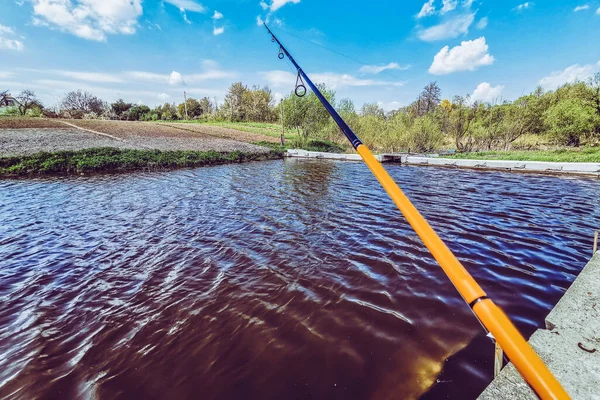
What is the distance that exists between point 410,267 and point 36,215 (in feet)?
33.6

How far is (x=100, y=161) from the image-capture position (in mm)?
16219

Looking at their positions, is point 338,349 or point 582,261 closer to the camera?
point 338,349

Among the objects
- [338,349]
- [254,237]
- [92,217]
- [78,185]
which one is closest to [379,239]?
[254,237]

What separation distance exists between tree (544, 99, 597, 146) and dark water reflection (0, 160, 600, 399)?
22.7 metres

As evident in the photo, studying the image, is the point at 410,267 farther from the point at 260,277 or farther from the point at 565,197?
the point at 565,197

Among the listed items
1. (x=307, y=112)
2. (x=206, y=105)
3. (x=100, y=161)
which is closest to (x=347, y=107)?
(x=307, y=112)

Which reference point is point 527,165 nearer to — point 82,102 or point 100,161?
point 100,161

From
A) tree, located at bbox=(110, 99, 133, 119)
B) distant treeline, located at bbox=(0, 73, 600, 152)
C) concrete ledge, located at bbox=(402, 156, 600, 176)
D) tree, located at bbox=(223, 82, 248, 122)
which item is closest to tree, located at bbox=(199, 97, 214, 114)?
tree, located at bbox=(223, 82, 248, 122)

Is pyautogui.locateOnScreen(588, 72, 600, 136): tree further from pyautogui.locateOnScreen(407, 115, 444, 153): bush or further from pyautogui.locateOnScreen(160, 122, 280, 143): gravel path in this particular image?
pyautogui.locateOnScreen(160, 122, 280, 143): gravel path

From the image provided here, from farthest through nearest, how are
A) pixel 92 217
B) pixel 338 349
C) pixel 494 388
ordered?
1. pixel 92 217
2. pixel 338 349
3. pixel 494 388

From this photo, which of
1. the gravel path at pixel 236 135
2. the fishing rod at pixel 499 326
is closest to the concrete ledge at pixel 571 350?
the fishing rod at pixel 499 326

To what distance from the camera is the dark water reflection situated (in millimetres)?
2758

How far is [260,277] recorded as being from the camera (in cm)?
466

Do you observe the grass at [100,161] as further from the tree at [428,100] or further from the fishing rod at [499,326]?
the tree at [428,100]
